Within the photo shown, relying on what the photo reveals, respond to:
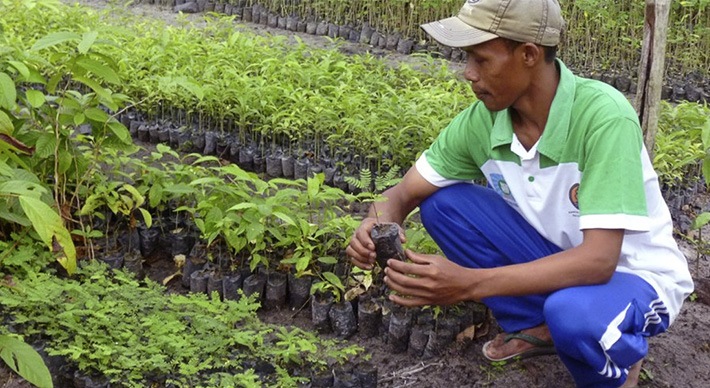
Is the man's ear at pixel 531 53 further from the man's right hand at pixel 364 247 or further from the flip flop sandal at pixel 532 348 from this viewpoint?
the flip flop sandal at pixel 532 348

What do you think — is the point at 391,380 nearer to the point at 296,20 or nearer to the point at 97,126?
the point at 97,126

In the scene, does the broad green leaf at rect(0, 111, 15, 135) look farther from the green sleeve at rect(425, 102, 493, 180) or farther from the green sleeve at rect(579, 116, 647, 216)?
the green sleeve at rect(579, 116, 647, 216)

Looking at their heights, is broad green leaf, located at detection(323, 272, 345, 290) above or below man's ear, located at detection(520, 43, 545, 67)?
below

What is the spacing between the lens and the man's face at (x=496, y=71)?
9.96 feet

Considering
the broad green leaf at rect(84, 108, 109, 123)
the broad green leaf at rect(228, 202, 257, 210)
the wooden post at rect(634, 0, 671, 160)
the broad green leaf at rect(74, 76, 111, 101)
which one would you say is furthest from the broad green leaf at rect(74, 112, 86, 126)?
the wooden post at rect(634, 0, 671, 160)

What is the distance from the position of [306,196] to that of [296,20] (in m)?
6.38

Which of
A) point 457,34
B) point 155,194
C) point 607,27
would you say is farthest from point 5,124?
point 607,27

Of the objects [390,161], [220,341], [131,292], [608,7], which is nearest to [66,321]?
[131,292]

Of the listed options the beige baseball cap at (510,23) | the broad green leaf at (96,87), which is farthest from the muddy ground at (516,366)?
the beige baseball cap at (510,23)

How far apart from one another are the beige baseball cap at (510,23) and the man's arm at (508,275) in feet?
2.19

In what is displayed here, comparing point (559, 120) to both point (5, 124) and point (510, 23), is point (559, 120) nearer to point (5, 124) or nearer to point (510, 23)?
point (510, 23)

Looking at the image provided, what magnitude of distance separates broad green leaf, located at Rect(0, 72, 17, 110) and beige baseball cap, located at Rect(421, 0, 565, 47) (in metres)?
1.88

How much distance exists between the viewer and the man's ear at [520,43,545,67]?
3.02m

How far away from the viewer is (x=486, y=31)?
2996 mm
